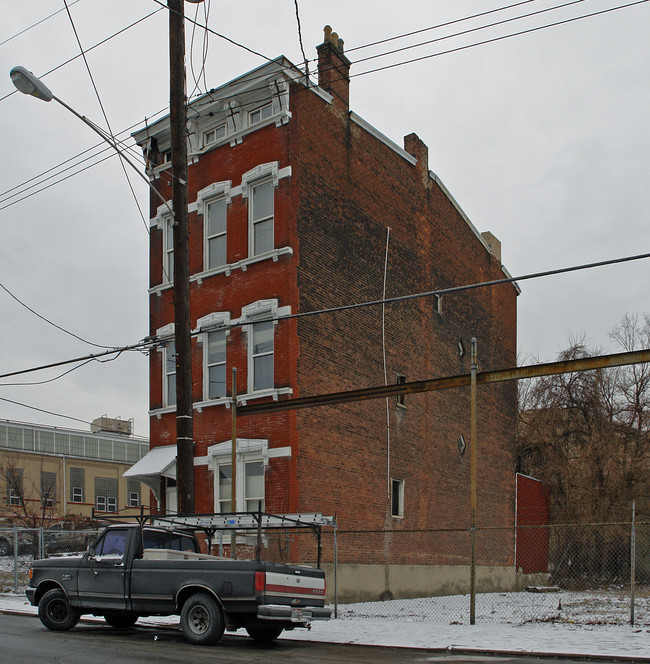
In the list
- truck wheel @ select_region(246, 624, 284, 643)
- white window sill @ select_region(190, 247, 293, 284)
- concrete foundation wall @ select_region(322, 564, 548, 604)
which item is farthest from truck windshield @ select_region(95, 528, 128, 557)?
white window sill @ select_region(190, 247, 293, 284)

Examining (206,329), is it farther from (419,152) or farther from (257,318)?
(419,152)

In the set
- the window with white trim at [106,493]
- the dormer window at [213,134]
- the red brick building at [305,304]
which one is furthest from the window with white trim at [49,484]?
the dormer window at [213,134]

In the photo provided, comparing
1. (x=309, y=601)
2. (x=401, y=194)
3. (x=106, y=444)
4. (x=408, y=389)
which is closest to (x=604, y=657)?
(x=309, y=601)

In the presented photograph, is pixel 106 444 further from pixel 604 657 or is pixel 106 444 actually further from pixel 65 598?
pixel 604 657

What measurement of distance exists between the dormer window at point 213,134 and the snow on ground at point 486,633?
13.7m

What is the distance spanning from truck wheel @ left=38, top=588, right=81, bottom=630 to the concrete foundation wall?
24.3 feet

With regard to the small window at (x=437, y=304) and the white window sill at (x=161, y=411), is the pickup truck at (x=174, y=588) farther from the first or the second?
the small window at (x=437, y=304)

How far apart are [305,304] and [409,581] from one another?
370 inches

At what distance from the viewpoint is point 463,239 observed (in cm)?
3312

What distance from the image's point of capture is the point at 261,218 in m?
23.6

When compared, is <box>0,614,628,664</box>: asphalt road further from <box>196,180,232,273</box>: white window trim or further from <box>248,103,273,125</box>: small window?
<box>248,103,273,125</box>: small window

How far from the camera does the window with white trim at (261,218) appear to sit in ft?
76.6

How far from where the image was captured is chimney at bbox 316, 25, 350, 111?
999 inches

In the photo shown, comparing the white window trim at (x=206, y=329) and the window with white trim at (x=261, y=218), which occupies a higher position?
the window with white trim at (x=261, y=218)
